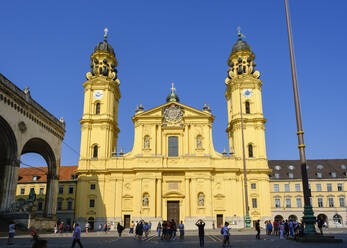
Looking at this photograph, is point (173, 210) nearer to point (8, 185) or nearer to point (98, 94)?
point (98, 94)

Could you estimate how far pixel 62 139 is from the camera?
38.4 meters

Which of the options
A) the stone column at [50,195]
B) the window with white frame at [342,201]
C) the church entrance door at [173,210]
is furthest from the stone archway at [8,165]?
the window with white frame at [342,201]

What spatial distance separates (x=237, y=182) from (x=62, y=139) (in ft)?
79.9

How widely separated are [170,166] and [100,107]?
46.6 feet

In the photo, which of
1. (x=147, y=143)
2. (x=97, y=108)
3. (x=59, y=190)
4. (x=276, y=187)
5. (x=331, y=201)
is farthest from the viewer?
(x=276, y=187)

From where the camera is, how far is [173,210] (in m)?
44.5

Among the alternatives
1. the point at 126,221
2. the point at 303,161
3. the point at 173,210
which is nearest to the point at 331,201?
the point at 173,210

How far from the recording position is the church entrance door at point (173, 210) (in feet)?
145

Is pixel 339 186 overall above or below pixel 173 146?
below

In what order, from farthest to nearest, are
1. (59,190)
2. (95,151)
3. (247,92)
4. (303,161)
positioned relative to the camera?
Result: (59,190), (247,92), (95,151), (303,161)

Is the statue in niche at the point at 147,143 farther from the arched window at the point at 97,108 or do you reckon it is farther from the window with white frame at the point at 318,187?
the window with white frame at the point at 318,187

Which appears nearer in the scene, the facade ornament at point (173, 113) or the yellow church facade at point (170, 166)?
the yellow church facade at point (170, 166)

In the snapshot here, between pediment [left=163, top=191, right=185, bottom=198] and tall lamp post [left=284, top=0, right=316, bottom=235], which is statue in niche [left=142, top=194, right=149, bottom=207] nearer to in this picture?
pediment [left=163, top=191, right=185, bottom=198]

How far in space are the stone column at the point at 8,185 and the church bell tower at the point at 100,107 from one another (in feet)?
62.0
